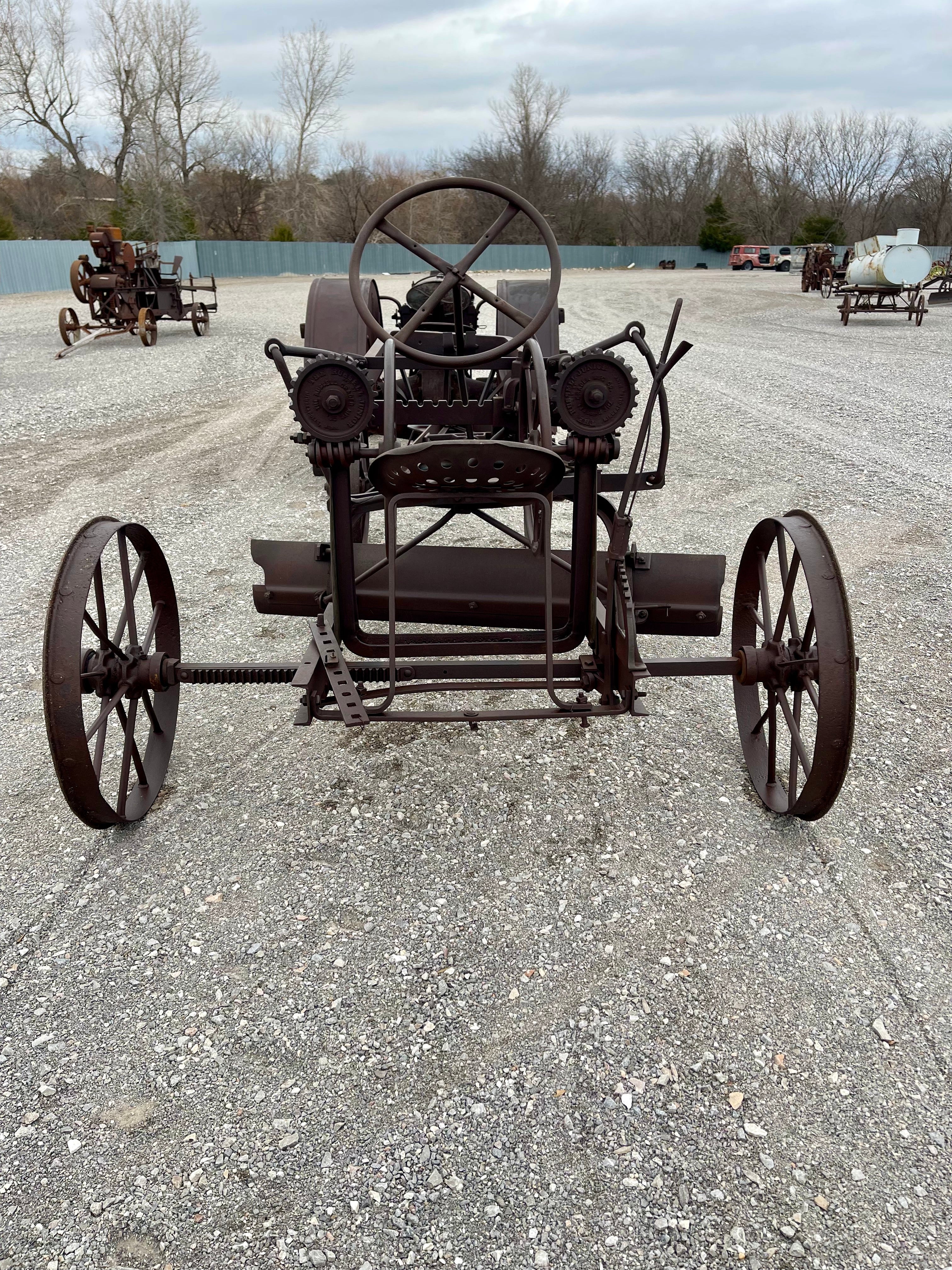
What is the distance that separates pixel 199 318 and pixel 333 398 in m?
14.3

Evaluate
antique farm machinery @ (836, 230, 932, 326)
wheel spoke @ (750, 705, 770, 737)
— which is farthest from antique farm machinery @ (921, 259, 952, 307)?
wheel spoke @ (750, 705, 770, 737)

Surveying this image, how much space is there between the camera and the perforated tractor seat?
2584 mm

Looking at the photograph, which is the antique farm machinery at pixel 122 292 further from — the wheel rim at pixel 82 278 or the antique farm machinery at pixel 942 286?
the antique farm machinery at pixel 942 286

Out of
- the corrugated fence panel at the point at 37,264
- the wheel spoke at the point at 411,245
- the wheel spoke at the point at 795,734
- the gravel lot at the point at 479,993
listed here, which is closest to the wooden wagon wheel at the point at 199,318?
the gravel lot at the point at 479,993

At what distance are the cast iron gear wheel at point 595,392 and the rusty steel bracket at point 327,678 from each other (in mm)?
1087

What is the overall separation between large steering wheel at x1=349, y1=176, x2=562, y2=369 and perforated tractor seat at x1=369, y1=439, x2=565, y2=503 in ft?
1.84

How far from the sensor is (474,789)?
347 centimetres

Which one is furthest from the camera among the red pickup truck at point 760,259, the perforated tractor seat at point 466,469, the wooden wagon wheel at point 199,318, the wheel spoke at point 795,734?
the red pickup truck at point 760,259

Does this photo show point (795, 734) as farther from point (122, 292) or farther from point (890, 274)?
point (890, 274)

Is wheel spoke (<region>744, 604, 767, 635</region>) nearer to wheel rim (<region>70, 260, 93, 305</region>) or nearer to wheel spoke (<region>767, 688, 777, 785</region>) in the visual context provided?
wheel spoke (<region>767, 688, 777, 785</region>)

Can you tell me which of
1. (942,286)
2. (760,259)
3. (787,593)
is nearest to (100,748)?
(787,593)

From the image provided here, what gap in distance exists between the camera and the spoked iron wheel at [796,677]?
2693 mm

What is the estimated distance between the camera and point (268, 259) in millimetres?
38531

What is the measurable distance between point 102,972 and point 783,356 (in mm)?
14043
